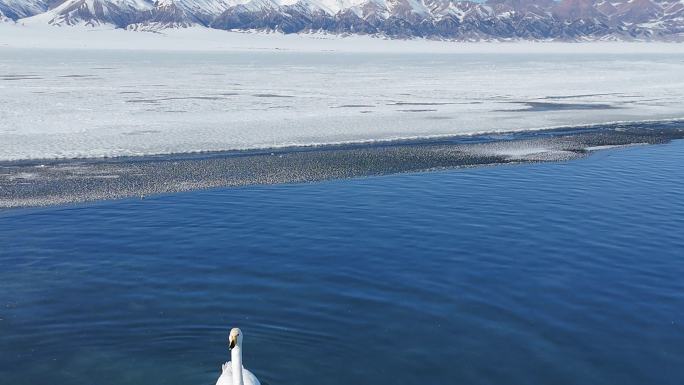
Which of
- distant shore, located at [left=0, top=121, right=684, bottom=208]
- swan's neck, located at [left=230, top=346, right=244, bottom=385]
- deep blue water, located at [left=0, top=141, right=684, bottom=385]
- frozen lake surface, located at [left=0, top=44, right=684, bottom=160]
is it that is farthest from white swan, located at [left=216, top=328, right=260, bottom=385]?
frozen lake surface, located at [left=0, top=44, right=684, bottom=160]

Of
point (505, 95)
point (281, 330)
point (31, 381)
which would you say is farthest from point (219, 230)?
point (505, 95)

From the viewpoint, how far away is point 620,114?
3309cm

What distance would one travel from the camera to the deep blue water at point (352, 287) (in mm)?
8648

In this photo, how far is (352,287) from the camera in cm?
1109

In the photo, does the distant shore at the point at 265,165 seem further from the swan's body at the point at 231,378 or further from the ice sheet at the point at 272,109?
the swan's body at the point at 231,378

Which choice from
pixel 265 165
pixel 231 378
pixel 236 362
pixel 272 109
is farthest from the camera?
pixel 272 109

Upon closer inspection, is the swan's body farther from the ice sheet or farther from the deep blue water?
the ice sheet

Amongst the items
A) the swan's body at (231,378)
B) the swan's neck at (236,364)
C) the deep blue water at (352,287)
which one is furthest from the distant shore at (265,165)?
the swan's neck at (236,364)

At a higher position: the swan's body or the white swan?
the white swan

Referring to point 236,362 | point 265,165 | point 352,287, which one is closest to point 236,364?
point 236,362

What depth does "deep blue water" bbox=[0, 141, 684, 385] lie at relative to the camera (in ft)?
28.4

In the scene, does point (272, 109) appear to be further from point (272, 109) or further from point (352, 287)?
point (352, 287)

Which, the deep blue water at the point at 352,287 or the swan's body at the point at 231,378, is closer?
the swan's body at the point at 231,378

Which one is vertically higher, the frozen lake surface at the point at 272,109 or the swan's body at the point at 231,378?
the swan's body at the point at 231,378
